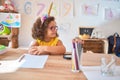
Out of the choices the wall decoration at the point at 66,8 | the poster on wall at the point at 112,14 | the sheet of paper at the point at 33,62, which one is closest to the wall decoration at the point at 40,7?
the wall decoration at the point at 66,8

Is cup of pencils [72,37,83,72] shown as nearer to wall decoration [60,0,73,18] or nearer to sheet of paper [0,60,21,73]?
sheet of paper [0,60,21,73]

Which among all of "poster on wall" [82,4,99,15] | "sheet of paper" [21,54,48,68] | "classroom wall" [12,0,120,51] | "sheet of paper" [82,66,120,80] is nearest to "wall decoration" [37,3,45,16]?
"classroom wall" [12,0,120,51]

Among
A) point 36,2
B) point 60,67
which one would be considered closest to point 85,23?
point 36,2

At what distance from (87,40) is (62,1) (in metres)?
0.95

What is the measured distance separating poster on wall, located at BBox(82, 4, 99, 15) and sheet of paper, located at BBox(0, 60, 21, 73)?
275 cm

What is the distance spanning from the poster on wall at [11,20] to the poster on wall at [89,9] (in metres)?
1.32

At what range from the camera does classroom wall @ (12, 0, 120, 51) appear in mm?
3605

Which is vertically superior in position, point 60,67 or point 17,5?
point 17,5

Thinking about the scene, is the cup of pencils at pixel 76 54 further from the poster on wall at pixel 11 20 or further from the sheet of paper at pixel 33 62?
the poster on wall at pixel 11 20

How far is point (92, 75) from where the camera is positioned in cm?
90

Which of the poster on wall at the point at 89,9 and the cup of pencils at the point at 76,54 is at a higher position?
the poster on wall at the point at 89,9

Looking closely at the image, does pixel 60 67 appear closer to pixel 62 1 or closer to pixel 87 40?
pixel 87 40

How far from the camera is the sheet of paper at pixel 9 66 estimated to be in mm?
953

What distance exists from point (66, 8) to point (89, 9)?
1.57 feet
